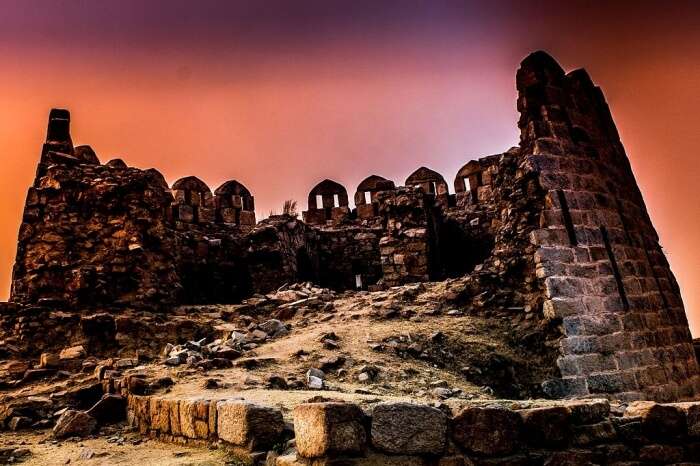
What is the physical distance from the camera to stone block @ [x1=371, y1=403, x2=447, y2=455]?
2.23 meters

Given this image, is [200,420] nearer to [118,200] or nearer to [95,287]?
[95,287]

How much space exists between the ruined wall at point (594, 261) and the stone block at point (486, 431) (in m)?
3.20

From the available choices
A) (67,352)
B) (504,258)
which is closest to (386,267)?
(504,258)

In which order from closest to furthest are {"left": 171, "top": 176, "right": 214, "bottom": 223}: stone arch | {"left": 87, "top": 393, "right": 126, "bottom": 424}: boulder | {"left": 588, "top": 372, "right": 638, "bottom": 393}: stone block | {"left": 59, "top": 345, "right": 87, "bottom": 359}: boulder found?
{"left": 87, "top": 393, "right": 126, "bottom": 424}: boulder, {"left": 588, "top": 372, "right": 638, "bottom": 393}: stone block, {"left": 59, "top": 345, "right": 87, "bottom": 359}: boulder, {"left": 171, "top": 176, "right": 214, "bottom": 223}: stone arch

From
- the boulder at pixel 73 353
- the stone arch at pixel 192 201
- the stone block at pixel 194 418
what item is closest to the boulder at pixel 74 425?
the stone block at pixel 194 418

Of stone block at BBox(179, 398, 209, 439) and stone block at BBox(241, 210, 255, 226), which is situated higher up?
stone block at BBox(241, 210, 255, 226)

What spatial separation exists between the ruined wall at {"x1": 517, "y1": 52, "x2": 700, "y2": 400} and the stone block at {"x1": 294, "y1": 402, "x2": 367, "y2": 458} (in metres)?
3.77

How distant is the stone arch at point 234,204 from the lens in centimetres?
1247

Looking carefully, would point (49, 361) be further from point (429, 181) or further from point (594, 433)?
point (429, 181)

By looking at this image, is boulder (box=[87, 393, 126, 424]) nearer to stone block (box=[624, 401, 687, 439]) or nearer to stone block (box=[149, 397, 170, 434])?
stone block (box=[149, 397, 170, 434])

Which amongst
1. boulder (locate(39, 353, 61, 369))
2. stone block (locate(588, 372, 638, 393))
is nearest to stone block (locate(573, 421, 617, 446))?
stone block (locate(588, 372, 638, 393))

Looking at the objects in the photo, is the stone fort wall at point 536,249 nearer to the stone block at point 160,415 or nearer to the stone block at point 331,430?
Answer: the stone block at point 331,430

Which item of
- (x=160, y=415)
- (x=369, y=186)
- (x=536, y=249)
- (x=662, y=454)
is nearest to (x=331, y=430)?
(x=662, y=454)

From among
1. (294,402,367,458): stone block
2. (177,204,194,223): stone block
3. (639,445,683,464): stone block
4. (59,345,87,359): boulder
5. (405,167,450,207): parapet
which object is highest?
(405,167,450,207): parapet
